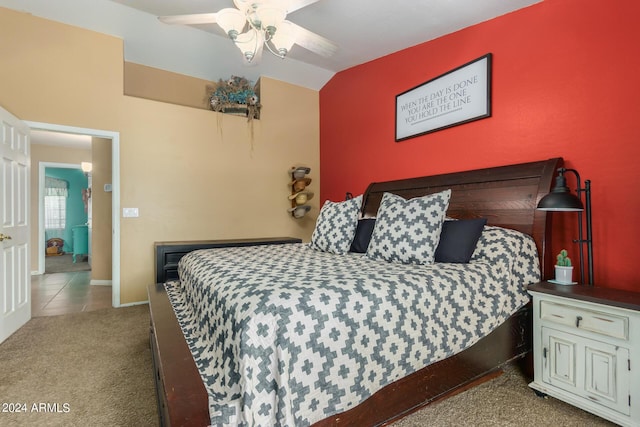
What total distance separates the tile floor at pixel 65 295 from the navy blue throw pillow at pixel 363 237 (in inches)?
115

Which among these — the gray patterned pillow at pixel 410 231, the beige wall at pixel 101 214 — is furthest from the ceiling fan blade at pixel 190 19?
the beige wall at pixel 101 214

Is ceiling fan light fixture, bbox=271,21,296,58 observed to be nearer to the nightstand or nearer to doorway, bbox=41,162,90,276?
the nightstand

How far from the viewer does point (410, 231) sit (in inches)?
82.8

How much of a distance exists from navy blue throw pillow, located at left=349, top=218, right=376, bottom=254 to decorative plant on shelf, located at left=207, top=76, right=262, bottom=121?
7.91 ft

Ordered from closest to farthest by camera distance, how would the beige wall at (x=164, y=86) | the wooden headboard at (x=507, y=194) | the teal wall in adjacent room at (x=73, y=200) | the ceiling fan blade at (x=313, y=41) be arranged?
the wooden headboard at (x=507, y=194) → the ceiling fan blade at (x=313, y=41) → the beige wall at (x=164, y=86) → the teal wall in adjacent room at (x=73, y=200)


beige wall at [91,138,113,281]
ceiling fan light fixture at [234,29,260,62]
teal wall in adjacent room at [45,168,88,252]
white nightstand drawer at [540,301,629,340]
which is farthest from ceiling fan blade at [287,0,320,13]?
teal wall in adjacent room at [45,168,88,252]

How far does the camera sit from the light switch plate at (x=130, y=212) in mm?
3434

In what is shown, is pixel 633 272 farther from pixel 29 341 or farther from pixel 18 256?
pixel 18 256

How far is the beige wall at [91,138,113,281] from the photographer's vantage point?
15.0 feet

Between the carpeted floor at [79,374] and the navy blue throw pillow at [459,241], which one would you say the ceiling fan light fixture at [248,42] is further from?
the carpeted floor at [79,374]

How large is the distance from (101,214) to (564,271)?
5569 millimetres

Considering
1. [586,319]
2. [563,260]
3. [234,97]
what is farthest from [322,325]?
[234,97]

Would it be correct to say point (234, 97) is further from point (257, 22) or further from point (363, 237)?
point (363, 237)

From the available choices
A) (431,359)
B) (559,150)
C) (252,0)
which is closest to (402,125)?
(559,150)
